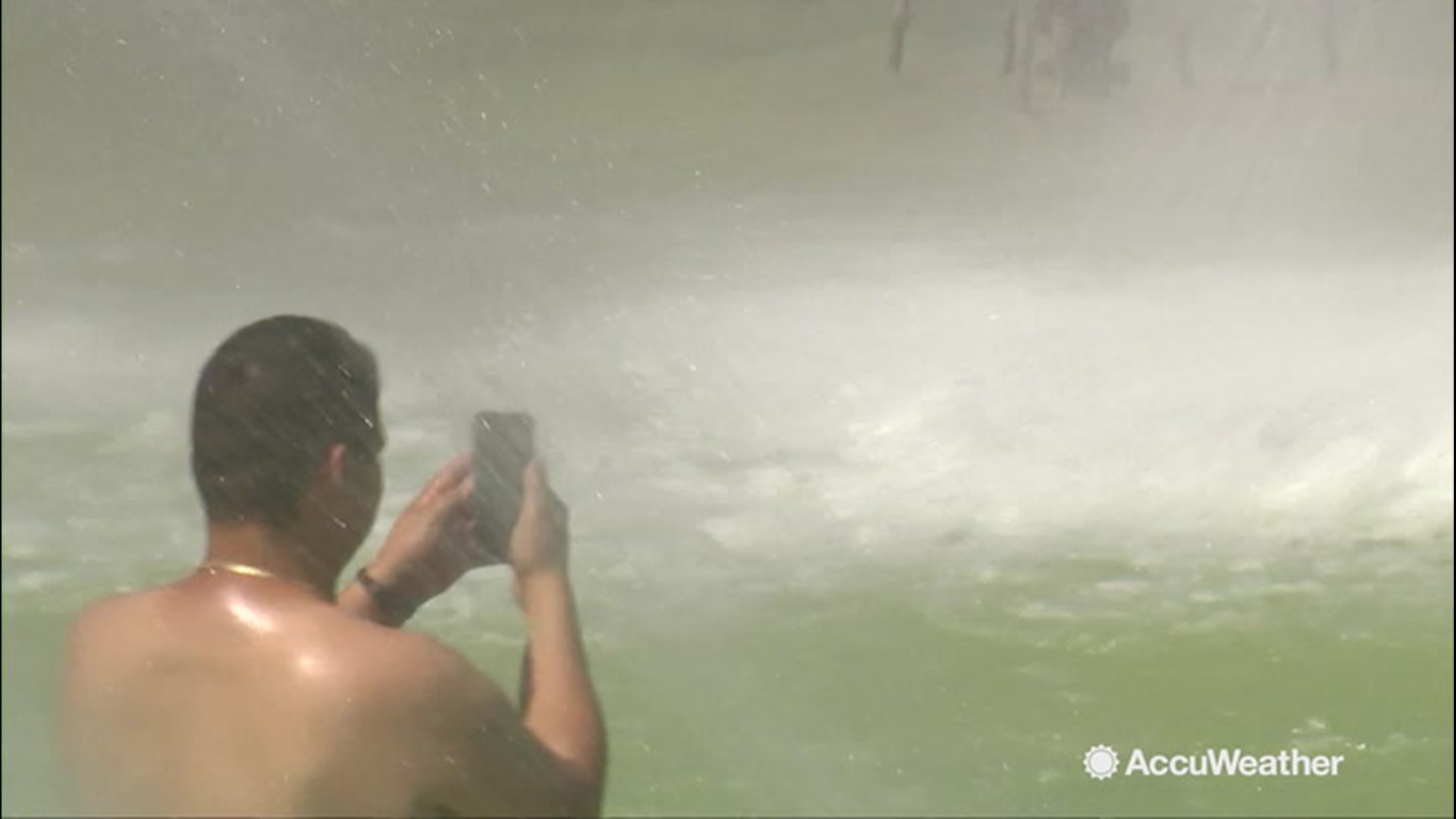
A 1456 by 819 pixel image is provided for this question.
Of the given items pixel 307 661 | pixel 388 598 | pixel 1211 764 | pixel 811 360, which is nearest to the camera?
pixel 307 661

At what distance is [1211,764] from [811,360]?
1.30 ft

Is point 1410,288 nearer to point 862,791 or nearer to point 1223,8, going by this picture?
point 1223,8

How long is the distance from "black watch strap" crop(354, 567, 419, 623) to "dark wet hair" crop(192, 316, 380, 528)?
74 mm

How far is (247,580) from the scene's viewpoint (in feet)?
2.83

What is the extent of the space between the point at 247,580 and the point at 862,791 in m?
0.42

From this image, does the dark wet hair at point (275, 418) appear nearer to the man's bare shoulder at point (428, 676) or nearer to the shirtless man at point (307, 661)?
Answer: the shirtless man at point (307, 661)

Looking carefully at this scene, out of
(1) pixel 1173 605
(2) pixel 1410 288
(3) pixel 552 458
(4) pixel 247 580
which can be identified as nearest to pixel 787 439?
(3) pixel 552 458

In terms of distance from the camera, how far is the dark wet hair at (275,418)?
880mm

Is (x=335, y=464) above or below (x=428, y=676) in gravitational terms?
above

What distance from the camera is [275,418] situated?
2.91ft

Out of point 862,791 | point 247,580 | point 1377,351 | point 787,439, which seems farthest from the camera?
point 1377,351

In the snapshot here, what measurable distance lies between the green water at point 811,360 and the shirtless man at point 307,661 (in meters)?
0.08

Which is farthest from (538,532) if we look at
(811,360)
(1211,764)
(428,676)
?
(1211,764)

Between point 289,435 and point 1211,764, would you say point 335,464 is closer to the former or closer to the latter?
point 289,435
